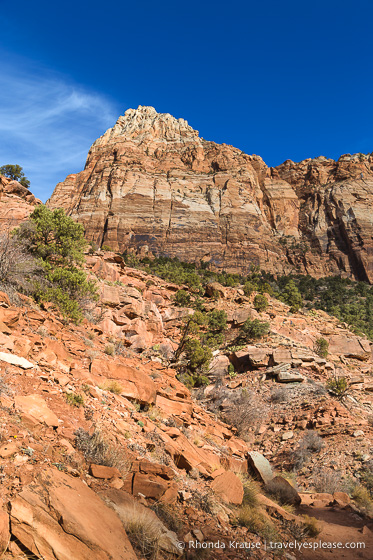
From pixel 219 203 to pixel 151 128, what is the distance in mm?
40647

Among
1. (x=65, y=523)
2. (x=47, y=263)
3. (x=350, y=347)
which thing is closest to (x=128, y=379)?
(x=65, y=523)

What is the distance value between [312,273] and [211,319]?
63419 millimetres

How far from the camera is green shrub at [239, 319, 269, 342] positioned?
875 inches

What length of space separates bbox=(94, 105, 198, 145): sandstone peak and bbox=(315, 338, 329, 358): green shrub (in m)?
91.5

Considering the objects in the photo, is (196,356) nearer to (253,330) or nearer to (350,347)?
(253,330)

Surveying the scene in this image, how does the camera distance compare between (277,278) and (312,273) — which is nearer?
(277,278)

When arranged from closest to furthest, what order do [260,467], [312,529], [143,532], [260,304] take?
[143,532] → [312,529] → [260,467] → [260,304]

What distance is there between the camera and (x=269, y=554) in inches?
195

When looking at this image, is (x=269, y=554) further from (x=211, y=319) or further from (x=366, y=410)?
(x=211, y=319)

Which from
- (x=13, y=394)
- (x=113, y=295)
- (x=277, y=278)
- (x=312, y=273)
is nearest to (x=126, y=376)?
(x=13, y=394)

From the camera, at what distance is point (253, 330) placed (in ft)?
73.0

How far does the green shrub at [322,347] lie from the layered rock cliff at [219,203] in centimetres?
5049

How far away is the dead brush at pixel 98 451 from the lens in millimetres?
4652

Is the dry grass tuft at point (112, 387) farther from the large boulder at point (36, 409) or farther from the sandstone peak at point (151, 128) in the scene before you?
the sandstone peak at point (151, 128)
